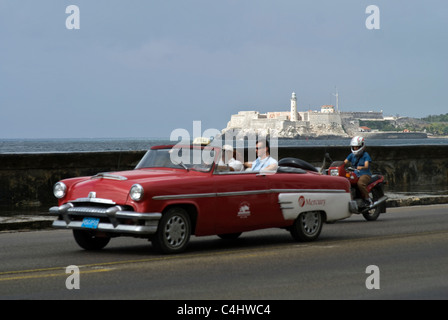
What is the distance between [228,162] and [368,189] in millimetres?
6118

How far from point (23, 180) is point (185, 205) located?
9515 mm

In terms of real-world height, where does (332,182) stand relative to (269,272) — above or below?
above

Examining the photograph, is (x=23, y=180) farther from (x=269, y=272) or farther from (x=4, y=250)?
(x=269, y=272)

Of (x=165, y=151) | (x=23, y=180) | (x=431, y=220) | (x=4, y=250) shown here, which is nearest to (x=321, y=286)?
(x=165, y=151)

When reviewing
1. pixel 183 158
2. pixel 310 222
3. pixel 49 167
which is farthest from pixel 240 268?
pixel 49 167

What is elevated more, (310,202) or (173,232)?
(310,202)

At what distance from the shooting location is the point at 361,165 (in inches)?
717

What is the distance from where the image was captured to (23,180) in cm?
2017

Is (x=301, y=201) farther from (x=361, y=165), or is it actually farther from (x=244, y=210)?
(x=361, y=165)

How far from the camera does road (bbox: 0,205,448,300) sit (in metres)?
8.66

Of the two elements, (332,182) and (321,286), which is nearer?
(321,286)

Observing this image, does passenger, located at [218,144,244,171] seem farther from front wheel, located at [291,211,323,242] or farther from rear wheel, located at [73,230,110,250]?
rear wheel, located at [73,230,110,250]

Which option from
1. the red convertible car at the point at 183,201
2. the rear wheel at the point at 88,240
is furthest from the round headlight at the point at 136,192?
the rear wheel at the point at 88,240

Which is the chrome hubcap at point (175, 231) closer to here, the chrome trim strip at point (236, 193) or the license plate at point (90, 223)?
the chrome trim strip at point (236, 193)
